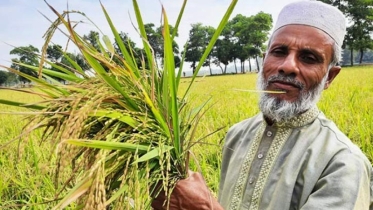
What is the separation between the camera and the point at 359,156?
1.47 metres

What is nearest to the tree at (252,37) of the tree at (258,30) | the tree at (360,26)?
the tree at (258,30)

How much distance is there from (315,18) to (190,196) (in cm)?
100

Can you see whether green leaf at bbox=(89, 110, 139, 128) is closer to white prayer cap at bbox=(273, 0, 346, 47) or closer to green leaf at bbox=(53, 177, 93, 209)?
green leaf at bbox=(53, 177, 93, 209)

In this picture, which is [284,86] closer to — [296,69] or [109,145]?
[296,69]


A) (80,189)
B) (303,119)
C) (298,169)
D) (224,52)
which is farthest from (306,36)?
(224,52)

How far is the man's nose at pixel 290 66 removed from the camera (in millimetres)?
1713

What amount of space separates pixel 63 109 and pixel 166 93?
335 millimetres

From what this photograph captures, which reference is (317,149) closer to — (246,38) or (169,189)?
(169,189)

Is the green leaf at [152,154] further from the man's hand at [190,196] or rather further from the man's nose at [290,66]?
the man's nose at [290,66]

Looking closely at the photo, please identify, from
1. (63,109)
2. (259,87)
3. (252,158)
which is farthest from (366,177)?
(63,109)

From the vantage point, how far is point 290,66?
1718mm

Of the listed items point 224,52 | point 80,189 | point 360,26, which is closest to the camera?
point 80,189

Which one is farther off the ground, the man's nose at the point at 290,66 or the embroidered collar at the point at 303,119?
the man's nose at the point at 290,66

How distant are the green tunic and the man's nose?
18cm
